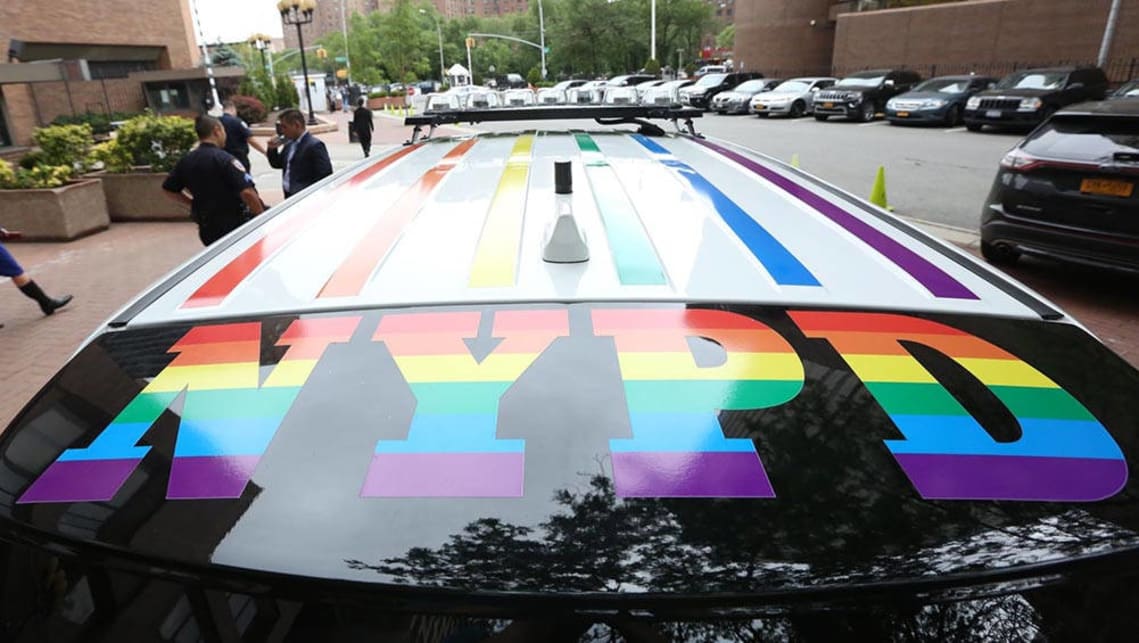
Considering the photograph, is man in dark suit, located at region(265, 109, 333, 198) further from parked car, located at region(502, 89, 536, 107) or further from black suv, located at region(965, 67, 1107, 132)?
black suv, located at region(965, 67, 1107, 132)

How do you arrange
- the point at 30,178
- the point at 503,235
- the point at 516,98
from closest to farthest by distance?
the point at 503,235 → the point at 516,98 → the point at 30,178

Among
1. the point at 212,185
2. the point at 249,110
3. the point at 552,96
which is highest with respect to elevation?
the point at 552,96

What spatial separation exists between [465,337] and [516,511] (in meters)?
0.49

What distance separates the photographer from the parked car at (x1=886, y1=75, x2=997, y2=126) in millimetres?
20828

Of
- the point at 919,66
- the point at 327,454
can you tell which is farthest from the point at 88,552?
the point at 919,66

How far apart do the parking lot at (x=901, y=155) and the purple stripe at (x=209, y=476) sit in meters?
4.88

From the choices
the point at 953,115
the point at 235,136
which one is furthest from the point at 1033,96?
the point at 235,136

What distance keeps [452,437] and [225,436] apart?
1.21 feet

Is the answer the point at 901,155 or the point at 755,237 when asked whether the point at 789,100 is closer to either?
the point at 901,155

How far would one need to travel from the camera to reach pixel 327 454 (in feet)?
3.61

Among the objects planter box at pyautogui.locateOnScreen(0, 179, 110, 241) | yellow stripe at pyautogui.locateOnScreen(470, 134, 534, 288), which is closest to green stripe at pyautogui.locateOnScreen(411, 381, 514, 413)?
yellow stripe at pyautogui.locateOnScreen(470, 134, 534, 288)

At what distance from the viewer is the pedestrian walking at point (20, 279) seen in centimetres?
640

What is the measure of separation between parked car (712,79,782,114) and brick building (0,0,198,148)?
22.2 metres

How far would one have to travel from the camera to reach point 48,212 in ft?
31.9
